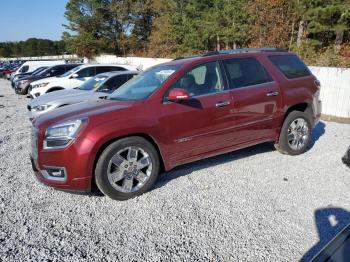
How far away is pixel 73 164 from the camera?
12.3 feet

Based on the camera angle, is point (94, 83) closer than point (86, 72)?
Yes

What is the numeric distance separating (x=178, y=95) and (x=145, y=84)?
0.90 meters

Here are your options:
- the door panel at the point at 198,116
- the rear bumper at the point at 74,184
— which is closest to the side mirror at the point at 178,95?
the door panel at the point at 198,116

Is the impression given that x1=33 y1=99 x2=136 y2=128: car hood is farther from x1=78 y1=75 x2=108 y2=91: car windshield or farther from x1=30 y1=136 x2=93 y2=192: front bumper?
Result: x1=78 y1=75 x2=108 y2=91: car windshield

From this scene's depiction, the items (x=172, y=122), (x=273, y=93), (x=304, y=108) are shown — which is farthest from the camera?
(x=304, y=108)

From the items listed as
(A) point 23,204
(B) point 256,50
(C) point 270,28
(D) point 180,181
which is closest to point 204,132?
(D) point 180,181

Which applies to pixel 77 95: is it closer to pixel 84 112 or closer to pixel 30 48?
pixel 84 112

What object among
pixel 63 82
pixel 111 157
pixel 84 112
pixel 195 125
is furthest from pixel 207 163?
pixel 63 82

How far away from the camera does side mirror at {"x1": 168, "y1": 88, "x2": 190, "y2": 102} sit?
4.07 meters

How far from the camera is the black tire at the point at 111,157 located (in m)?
3.84

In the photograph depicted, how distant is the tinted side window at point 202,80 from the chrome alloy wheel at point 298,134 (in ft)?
5.47

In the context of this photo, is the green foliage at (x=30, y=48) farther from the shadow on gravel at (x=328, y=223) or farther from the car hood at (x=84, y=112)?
the shadow on gravel at (x=328, y=223)

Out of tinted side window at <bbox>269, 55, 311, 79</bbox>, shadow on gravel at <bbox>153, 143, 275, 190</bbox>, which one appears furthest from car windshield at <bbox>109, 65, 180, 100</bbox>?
tinted side window at <bbox>269, 55, 311, 79</bbox>

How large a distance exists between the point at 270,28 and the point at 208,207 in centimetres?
2066
